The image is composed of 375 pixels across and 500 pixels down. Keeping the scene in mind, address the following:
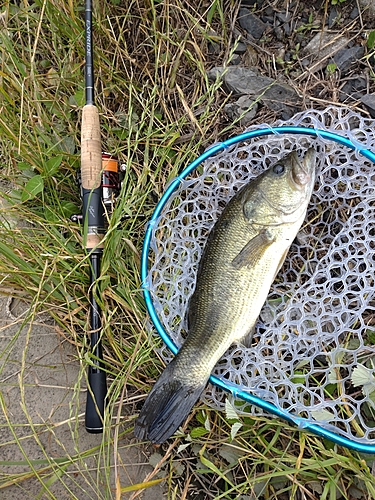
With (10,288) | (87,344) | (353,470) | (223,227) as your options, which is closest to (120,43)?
(223,227)

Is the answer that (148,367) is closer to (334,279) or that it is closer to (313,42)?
(334,279)

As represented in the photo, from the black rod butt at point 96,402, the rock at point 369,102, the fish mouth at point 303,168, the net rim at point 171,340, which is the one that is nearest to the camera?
the net rim at point 171,340

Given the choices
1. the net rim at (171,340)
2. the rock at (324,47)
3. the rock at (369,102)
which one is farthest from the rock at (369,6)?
the net rim at (171,340)

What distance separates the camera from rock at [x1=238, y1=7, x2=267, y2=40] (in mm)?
2510

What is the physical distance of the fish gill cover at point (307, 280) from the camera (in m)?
2.05

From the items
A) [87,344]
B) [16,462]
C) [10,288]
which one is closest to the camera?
[16,462]

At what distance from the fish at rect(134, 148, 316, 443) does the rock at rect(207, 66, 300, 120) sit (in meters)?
0.55

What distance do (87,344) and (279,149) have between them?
4.64 feet

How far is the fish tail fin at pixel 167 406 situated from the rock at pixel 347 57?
174 cm

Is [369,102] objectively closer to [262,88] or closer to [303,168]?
[262,88]

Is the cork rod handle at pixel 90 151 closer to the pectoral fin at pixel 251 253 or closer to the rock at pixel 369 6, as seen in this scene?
the pectoral fin at pixel 251 253

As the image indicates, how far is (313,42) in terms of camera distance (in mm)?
2457

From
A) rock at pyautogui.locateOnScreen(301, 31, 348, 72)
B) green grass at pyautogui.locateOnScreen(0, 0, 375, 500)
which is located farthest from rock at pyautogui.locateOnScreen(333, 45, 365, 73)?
green grass at pyautogui.locateOnScreen(0, 0, 375, 500)

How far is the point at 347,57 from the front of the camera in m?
2.38
